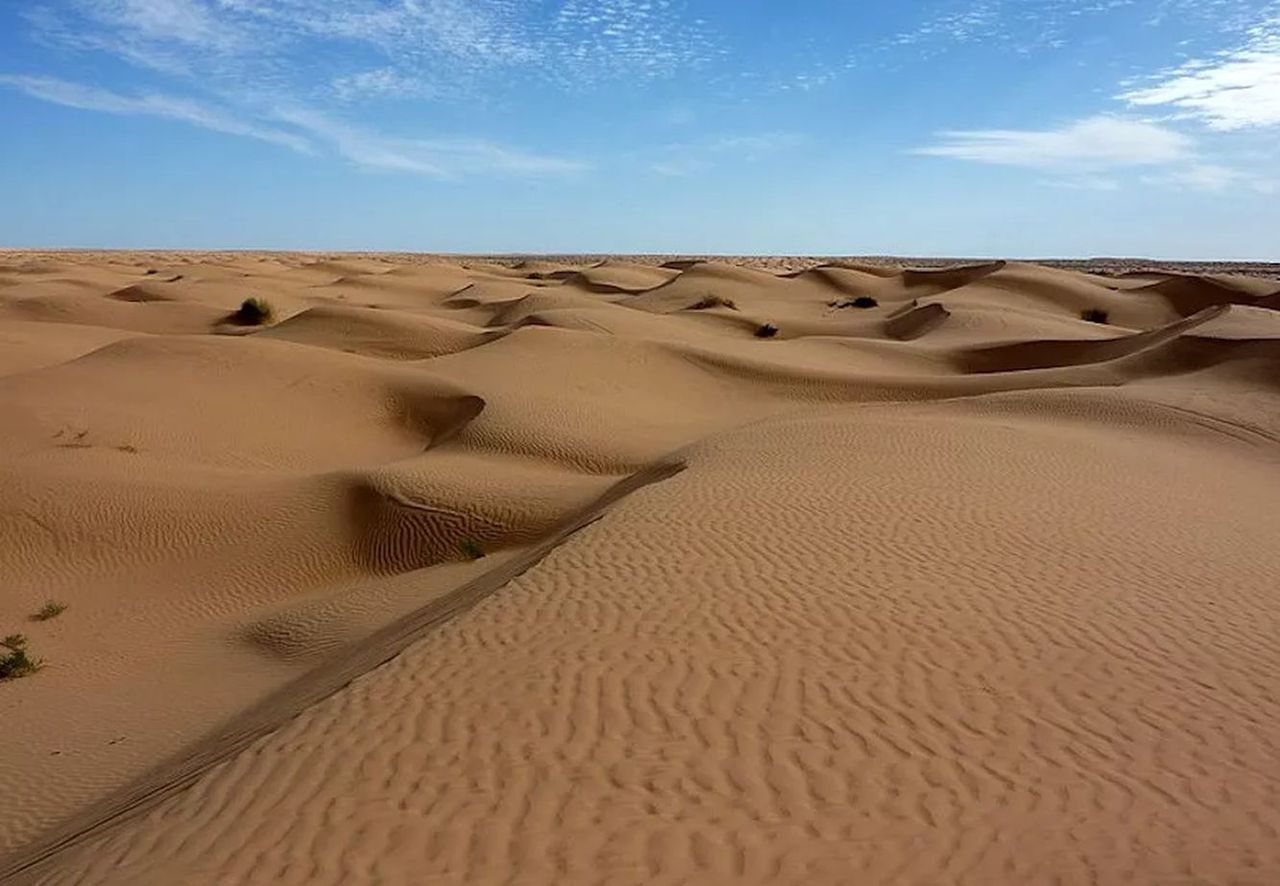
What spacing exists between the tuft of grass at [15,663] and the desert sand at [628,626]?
0.83 feet

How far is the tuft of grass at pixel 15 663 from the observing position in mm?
10516

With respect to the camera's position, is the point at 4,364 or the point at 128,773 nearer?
the point at 128,773

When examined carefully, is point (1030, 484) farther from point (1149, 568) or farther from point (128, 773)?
point (128, 773)

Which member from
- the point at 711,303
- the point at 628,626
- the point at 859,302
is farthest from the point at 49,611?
the point at 859,302

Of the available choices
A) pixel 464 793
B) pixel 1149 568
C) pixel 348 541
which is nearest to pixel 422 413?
pixel 348 541

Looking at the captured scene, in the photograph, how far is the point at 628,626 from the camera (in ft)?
23.5

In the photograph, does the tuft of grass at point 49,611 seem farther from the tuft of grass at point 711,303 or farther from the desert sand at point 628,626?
the tuft of grass at point 711,303

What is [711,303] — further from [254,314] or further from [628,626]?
[628,626]

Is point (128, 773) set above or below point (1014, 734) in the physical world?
below

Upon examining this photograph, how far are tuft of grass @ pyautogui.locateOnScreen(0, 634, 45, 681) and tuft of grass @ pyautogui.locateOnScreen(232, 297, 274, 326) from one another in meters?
26.2

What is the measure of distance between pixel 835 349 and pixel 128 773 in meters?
23.9

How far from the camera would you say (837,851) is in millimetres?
4461

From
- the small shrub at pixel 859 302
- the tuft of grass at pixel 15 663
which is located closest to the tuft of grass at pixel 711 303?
the small shrub at pixel 859 302

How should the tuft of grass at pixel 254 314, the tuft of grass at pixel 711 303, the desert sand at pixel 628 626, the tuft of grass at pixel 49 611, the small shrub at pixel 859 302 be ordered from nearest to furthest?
1. the desert sand at pixel 628 626
2. the tuft of grass at pixel 49 611
3. the tuft of grass at pixel 254 314
4. the tuft of grass at pixel 711 303
5. the small shrub at pixel 859 302
